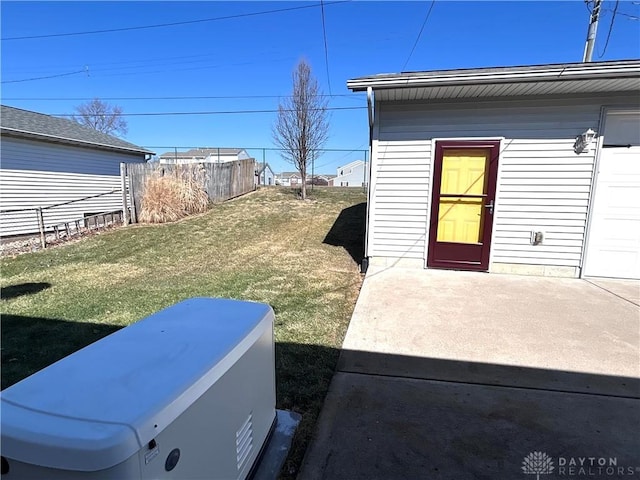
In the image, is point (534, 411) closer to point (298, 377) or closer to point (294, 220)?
point (298, 377)

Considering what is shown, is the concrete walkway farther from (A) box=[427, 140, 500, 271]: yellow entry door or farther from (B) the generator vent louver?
(A) box=[427, 140, 500, 271]: yellow entry door

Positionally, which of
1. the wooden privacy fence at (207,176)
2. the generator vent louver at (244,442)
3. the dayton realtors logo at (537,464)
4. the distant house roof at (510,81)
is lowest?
the dayton realtors logo at (537,464)

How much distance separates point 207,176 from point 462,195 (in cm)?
913

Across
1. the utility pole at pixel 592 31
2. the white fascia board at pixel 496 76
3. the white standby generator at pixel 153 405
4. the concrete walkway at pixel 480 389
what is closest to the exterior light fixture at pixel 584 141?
the white fascia board at pixel 496 76

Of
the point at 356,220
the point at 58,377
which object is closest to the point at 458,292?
the point at 58,377

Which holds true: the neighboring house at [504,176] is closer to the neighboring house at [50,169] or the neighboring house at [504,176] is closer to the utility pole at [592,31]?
the utility pole at [592,31]

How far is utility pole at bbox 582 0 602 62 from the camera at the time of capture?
6.31 metres

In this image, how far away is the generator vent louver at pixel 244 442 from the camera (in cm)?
153

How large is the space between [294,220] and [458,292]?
6.52m

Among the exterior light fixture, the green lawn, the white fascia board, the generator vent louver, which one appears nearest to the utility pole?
the exterior light fixture

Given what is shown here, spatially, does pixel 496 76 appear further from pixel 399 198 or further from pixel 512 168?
pixel 399 198

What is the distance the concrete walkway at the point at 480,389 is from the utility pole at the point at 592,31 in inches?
169

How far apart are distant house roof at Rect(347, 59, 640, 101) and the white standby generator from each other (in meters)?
4.21

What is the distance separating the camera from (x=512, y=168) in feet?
18.3
